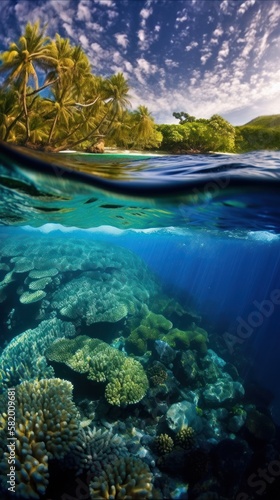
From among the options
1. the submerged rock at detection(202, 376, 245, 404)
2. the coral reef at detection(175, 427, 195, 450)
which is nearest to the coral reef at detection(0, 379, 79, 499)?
the coral reef at detection(175, 427, 195, 450)

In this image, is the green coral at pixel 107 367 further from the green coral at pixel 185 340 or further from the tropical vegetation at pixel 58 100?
the tropical vegetation at pixel 58 100

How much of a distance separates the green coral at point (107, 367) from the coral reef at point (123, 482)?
6.55ft

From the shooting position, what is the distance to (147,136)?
2016 cm

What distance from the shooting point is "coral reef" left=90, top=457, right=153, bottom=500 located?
522cm

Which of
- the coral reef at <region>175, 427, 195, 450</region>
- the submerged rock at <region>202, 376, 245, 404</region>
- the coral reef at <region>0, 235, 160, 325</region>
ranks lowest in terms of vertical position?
the submerged rock at <region>202, 376, 245, 404</region>

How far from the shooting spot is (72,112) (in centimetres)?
2284

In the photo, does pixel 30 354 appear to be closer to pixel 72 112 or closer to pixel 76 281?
pixel 76 281

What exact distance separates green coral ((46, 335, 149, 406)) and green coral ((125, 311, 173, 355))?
1857 mm

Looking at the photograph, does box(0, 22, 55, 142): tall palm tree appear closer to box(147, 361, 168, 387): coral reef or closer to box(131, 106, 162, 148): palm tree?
box(131, 106, 162, 148): palm tree

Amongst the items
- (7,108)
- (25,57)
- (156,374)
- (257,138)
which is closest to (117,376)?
(156,374)

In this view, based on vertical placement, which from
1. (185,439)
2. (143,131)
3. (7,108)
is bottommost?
(185,439)

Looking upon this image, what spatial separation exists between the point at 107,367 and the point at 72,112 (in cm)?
2228

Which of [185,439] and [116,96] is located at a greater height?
[116,96]

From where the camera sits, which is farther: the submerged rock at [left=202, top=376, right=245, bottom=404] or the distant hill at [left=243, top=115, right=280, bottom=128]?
the distant hill at [left=243, top=115, right=280, bottom=128]
